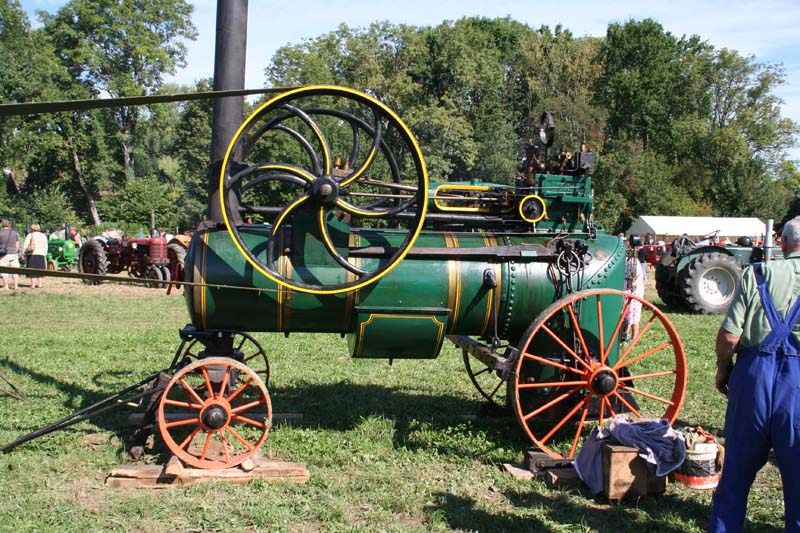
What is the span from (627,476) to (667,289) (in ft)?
34.5

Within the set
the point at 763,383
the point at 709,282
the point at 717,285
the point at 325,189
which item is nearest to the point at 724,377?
the point at 763,383

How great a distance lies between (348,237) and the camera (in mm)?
5148

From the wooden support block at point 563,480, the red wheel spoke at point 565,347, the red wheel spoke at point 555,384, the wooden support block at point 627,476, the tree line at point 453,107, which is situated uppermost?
the tree line at point 453,107

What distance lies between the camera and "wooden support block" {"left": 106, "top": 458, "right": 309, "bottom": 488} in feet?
15.3

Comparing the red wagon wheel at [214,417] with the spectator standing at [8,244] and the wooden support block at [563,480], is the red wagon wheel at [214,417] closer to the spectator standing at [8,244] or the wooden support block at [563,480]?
the wooden support block at [563,480]

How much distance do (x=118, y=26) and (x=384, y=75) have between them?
15112mm

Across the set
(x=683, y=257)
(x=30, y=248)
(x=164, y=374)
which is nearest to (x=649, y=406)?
(x=164, y=374)

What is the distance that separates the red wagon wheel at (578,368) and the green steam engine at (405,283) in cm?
1

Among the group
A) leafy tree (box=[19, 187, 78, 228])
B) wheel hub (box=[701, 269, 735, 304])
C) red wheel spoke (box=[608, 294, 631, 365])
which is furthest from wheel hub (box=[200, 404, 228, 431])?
leafy tree (box=[19, 187, 78, 228])

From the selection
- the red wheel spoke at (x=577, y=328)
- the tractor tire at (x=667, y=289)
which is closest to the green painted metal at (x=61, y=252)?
the tractor tire at (x=667, y=289)

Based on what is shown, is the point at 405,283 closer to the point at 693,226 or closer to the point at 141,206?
the point at 693,226

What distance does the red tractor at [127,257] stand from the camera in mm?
17297

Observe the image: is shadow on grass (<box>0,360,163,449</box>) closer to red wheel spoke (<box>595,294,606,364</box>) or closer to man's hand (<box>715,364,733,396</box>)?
red wheel spoke (<box>595,294,606,364</box>)

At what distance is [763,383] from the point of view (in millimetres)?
3441
